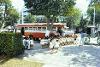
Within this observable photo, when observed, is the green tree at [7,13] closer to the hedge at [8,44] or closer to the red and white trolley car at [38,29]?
the red and white trolley car at [38,29]

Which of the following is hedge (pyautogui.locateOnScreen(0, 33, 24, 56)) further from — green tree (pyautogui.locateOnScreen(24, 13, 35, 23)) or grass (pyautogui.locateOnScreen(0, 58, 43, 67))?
green tree (pyautogui.locateOnScreen(24, 13, 35, 23))

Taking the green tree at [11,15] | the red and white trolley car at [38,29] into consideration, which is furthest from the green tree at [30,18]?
the red and white trolley car at [38,29]

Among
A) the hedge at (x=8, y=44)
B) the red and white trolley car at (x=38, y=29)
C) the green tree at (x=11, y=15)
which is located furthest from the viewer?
the green tree at (x=11, y=15)

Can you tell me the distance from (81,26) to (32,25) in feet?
137

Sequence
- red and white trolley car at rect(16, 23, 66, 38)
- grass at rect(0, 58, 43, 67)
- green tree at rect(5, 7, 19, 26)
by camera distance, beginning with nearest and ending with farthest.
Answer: grass at rect(0, 58, 43, 67) → red and white trolley car at rect(16, 23, 66, 38) → green tree at rect(5, 7, 19, 26)

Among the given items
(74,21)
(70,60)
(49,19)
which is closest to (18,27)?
(49,19)

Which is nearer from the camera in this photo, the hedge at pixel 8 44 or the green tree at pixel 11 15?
the hedge at pixel 8 44

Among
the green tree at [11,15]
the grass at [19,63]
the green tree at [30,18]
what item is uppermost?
the green tree at [11,15]

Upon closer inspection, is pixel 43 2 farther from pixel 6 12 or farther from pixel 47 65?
pixel 6 12

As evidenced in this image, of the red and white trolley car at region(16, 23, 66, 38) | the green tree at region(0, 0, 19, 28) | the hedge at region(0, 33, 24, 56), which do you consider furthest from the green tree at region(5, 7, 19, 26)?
the hedge at region(0, 33, 24, 56)

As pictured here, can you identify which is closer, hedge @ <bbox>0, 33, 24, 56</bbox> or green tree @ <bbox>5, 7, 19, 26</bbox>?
hedge @ <bbox>0, 33, 24, 56</bbox>

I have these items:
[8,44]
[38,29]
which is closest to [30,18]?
[38,29]

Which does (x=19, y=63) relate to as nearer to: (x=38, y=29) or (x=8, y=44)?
(x=8, y=44)

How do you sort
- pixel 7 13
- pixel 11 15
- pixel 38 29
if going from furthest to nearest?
A: pixel 11 15
pixel 7 13
pixel 38 29
